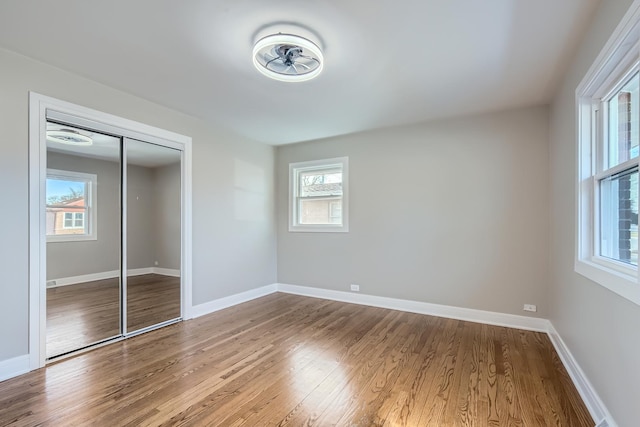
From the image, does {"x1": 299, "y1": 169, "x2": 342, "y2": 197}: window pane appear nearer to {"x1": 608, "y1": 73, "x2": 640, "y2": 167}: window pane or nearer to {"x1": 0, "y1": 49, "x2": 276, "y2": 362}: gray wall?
{"x1": 0, "y1": 49, "x2": 276, "y2": 362}: gray wall

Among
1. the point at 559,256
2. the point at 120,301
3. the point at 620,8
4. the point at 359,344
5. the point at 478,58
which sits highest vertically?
the point at 478,58

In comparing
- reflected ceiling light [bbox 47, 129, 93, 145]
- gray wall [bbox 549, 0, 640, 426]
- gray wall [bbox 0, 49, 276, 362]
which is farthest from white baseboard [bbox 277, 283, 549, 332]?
reflected ceiling light [bbox 47, 129, 93, 145]

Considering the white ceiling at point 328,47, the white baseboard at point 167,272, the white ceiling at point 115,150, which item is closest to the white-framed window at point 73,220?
the white ceiling at point 115,150

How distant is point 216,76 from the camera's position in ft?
9.04

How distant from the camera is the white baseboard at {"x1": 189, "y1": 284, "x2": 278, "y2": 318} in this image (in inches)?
154

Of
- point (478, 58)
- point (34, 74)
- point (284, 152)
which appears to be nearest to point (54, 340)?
point (34, 74)

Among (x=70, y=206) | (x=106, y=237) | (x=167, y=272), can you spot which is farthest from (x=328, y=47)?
(x=167, y=272)

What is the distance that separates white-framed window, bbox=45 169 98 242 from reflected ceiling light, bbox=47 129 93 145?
0.93 ft

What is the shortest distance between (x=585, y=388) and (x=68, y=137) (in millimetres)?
4668

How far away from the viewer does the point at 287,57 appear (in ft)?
7.73

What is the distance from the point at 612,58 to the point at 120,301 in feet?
14.8

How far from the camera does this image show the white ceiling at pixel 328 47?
189 cm

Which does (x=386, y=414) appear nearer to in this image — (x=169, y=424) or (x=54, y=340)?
(x=169, y=424)

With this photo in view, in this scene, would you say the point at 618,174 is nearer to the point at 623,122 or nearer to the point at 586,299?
the point at 623,122
